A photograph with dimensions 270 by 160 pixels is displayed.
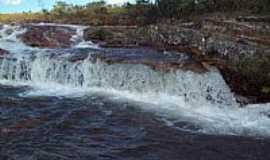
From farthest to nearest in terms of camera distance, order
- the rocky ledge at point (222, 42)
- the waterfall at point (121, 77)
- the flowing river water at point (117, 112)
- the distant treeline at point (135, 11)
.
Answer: the distant treeline at point (135, 11), the waterfall at point (121, 77), the rocky ledge at point (222, 42), the flowing river water at point (117, 112)

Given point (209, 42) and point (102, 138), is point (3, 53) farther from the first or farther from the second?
point (102, 138)

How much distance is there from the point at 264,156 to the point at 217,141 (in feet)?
3.42

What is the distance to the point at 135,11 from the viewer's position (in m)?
23.8

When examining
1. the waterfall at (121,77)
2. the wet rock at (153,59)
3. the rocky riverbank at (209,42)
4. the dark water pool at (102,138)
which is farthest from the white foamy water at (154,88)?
the dark water pool at (102,138)

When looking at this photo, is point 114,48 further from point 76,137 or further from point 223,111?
point 76,137

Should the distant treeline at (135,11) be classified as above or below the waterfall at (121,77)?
above

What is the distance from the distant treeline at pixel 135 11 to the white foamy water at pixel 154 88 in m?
6.12

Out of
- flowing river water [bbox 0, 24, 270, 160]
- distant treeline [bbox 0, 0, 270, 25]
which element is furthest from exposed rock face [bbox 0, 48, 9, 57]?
distant treeline [bbox 0, 0, 270, 25]

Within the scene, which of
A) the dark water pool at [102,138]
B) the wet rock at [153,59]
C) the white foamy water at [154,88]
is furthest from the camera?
the wet rock at [153,59]

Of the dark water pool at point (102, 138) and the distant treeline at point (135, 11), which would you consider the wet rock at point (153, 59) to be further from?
the distant treeline at point (135, 11)

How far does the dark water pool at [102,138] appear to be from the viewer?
8742mm

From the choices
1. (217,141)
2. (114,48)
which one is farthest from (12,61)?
(217,141)

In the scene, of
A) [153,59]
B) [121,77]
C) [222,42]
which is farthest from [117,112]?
[222,42]

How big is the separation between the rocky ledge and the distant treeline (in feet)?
6.63
